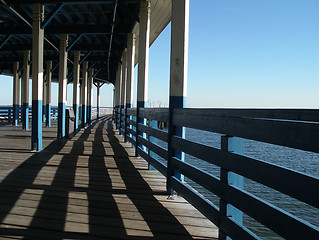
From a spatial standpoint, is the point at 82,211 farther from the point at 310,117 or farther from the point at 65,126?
the point at 65,126

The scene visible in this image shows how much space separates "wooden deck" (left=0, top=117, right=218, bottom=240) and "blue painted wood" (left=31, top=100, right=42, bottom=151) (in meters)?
1.86

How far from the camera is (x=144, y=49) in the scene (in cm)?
713

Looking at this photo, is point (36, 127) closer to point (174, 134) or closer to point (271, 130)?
point (174, 134)

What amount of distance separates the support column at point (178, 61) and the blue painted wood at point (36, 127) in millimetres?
4840

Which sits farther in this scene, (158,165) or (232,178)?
(158,165)

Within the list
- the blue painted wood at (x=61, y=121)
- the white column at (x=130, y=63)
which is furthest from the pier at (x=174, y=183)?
the white column at (x=130, y=63)

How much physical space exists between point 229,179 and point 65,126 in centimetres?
910

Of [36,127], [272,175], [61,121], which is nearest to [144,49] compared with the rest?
[36,127]

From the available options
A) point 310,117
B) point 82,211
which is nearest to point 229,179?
point 310,117

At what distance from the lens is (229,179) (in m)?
2.04

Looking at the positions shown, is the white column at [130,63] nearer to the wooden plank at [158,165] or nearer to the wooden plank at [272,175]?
the wooden plank at [158,165]

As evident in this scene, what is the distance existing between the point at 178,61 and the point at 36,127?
516 cm

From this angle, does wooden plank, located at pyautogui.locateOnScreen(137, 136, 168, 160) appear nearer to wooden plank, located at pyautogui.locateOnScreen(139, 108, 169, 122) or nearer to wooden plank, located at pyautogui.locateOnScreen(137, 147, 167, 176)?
wooden plank, located at pyautogui.locateOnScreen(137, 147, 167, 176)

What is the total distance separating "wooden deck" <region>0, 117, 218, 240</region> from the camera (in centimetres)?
241
